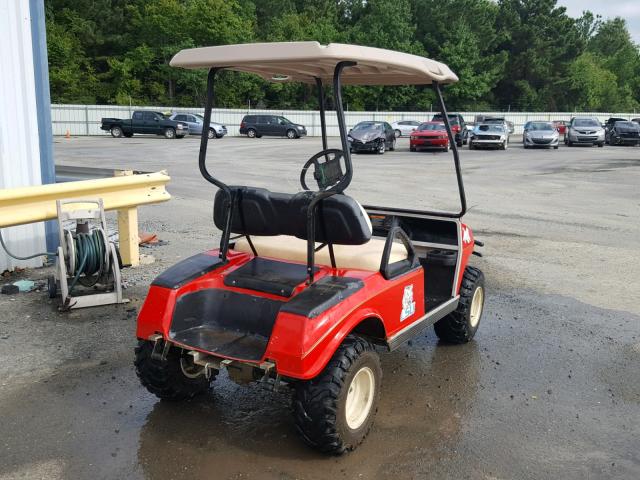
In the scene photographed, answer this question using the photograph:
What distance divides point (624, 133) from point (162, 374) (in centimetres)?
3564

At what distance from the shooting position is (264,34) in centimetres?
6300

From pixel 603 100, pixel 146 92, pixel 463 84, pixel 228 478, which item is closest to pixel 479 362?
pixel 228 478

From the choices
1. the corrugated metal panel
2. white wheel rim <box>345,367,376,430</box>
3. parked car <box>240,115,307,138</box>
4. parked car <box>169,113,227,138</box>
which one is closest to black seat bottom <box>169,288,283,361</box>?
white wheel rim <box>345,367,376,430</box>

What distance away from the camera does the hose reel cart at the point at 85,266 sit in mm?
5824

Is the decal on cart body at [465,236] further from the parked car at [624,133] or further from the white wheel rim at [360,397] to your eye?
the parked car at [624,133]

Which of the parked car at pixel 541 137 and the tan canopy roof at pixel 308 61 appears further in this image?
the parked car at pixel 541 137

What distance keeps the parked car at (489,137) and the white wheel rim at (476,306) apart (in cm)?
2563

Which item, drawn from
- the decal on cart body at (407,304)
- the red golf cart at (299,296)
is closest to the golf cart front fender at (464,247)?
the red golf cart at (299,296)

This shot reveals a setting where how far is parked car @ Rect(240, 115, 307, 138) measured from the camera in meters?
37.8

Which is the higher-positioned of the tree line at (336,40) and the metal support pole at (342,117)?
the tree line at (336,40)

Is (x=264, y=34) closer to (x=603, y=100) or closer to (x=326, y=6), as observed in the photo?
(x=326, y=6)

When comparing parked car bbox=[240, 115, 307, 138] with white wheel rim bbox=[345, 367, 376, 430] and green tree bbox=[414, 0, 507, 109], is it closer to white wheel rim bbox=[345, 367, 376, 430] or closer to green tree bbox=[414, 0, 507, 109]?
green tree bbox=[414, 0, 507, 109]

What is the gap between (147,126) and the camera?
34625 millimetres

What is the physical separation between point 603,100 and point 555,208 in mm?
75868
